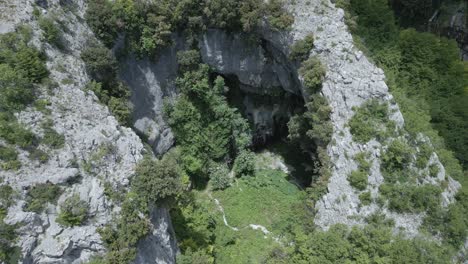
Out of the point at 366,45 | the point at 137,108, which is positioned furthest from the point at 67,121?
the point at 366,45

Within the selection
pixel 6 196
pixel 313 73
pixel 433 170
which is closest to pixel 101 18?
pixel 6 196

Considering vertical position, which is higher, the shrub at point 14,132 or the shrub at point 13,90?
the shrub at point 13,90

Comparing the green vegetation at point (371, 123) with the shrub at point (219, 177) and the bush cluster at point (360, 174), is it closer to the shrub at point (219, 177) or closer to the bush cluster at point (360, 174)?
the bush cluster at point (360, 174)

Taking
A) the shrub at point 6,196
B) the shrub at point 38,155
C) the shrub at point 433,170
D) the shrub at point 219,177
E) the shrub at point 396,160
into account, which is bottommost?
the shrub at point 219,177

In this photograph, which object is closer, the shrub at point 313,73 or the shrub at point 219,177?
the shrub at point 313,73

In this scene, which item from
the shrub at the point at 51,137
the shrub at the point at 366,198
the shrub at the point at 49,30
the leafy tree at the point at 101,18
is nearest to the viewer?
the shrub at the point at 51,137

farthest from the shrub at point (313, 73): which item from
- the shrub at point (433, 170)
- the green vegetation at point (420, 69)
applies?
the shrub at point (433, 170)

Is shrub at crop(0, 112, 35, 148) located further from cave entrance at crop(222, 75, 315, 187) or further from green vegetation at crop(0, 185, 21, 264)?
cave entrance at crop(222, 75, 315, 187)
